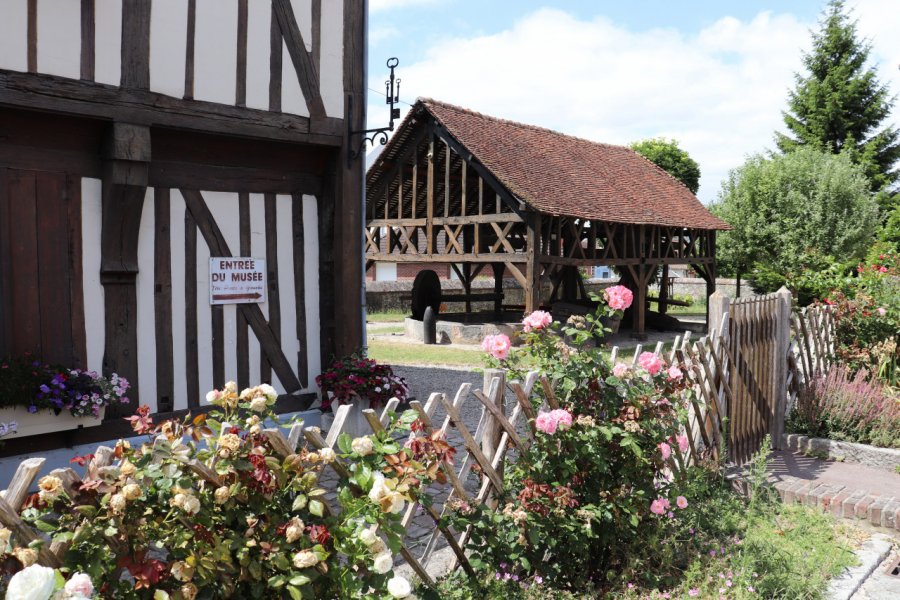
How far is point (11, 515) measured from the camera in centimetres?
176

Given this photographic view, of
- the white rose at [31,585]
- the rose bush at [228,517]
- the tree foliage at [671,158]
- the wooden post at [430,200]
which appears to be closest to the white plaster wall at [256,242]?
the rose bush at [228,517]

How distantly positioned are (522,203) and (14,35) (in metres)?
10.2

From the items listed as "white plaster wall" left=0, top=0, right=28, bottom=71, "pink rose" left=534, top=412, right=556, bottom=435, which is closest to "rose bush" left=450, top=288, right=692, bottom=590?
"pink rose" left=534, top=412, right=556, bottom=435

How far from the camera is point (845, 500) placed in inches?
184

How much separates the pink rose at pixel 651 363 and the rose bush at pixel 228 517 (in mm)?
1595

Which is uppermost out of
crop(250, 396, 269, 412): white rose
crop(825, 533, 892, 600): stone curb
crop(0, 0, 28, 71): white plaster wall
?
crop(0, 0, 28, 71): white plaster wall

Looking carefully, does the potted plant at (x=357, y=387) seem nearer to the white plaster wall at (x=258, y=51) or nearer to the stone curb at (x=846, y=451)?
the white plaster wall at (x=258, y=51)

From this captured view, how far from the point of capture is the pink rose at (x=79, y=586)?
5.27 feet

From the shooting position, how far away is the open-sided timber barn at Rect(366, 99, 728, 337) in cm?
1477

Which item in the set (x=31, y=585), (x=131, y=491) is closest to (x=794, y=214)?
(x=131, y=491)

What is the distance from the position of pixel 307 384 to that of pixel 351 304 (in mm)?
795

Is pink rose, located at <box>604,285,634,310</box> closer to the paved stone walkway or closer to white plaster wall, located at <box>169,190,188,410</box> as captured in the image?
the paved stone walkway

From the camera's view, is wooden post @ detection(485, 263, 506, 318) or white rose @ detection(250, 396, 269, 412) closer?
white rose @ detection(250, 396, 269, 412)

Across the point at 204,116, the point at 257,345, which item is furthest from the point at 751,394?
the point at 204,116
